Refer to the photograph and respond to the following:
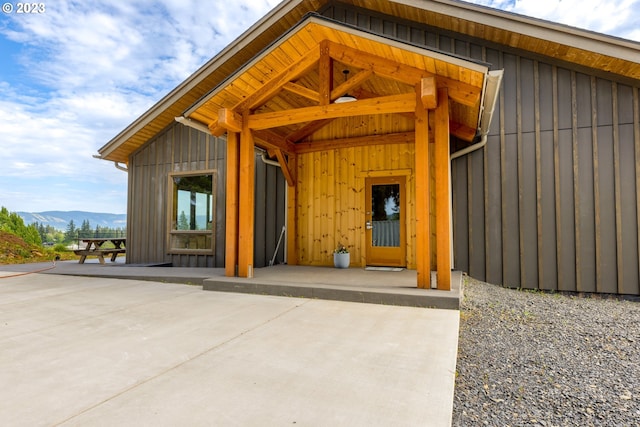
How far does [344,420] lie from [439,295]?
2680 millimetres

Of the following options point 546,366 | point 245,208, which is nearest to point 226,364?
point 546,366

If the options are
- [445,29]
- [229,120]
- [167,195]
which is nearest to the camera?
[229,120]

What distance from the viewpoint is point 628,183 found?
5324mm

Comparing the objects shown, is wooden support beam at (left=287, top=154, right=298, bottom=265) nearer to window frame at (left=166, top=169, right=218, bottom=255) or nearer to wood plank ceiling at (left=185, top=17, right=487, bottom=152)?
wood plank ceiling at (left=185, top=17, right=487, bottom=152)

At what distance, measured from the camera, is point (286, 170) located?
7.30 metres

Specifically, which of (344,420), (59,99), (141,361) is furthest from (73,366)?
(59,99)

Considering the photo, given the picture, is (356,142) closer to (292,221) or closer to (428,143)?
(292,221)

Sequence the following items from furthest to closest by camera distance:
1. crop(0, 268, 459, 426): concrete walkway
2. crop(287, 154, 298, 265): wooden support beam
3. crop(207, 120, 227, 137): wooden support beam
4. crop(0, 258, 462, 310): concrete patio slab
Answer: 1. crop(287, 154, 298, 265): wooden support beam
2. crop(207, 120, 227, 137): wooden support beam
3. crop(0, 258, 462, 310): concrete patio slab
4. crop(0, 268, 459, 426): concrete walkway

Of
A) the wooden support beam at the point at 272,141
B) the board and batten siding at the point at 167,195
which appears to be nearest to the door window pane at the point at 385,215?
the wooden support beam at the point at 272,141

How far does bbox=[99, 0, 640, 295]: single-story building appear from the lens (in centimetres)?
455

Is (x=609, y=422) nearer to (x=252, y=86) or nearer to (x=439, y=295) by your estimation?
(x=439, y=295)

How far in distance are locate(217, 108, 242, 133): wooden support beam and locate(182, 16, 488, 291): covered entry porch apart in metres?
0.02

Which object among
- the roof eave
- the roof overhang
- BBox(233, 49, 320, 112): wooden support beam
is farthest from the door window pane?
the roof eave

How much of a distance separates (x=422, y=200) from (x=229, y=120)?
312 cm
